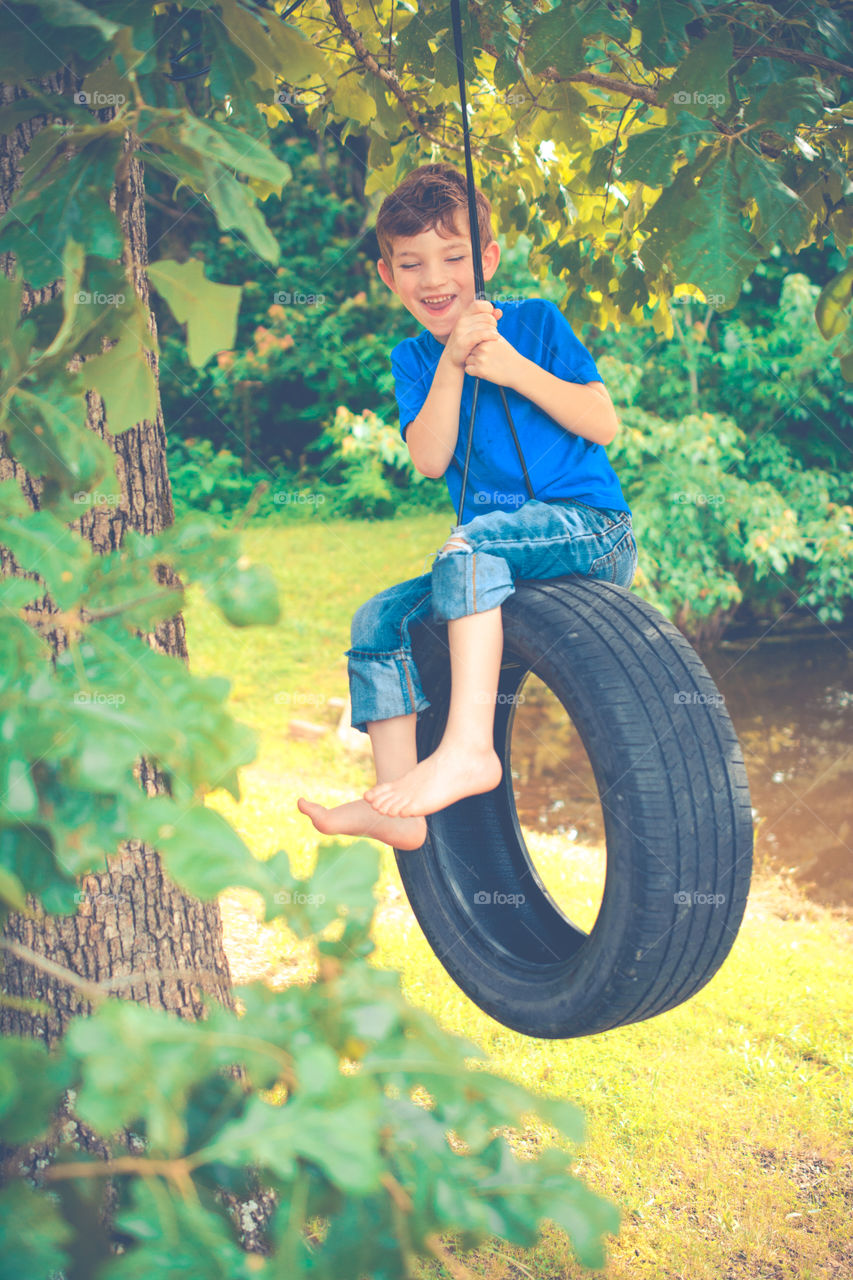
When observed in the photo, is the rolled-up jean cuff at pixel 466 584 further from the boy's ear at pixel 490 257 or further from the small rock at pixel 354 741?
the small rock at pixel 354 741

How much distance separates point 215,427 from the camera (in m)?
11.7

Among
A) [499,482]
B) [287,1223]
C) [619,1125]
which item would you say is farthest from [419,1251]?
[619,1125]

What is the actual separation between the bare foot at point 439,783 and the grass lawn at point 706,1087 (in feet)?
1.92

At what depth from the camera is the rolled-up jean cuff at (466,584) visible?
1719mm

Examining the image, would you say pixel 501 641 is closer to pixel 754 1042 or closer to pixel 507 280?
pixel 754 1042

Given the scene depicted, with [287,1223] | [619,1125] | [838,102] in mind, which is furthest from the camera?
[619,1125]

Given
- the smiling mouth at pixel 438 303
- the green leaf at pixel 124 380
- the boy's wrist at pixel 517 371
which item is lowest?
the boy's wrist at pixel 517 371

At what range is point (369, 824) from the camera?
192cm

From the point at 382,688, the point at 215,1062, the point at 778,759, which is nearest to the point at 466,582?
the point at 382,688

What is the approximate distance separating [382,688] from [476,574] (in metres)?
0.32

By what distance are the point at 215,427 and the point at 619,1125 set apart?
34.0 feet

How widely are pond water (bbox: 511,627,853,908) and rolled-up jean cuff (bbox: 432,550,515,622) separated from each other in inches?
116

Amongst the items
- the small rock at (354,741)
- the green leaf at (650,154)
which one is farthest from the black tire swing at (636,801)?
the small rock at (354,741)

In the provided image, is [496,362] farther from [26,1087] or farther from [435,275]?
[26,1087]
